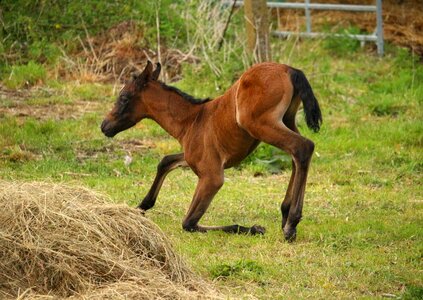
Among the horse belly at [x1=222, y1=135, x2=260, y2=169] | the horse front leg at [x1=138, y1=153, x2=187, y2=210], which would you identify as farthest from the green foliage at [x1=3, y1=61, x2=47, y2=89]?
the horse belly at [x1=222, y1=135, x2=260, y2=169]

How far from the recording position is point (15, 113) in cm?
1348

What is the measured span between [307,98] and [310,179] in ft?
8.76

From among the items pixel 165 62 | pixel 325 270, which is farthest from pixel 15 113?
pixel 325 270

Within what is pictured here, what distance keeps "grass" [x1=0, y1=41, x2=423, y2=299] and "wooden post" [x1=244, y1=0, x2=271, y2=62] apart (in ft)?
1.87

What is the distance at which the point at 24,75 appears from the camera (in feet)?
49.0

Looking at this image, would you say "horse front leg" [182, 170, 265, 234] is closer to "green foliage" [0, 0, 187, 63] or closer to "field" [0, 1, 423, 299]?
"field" [0, 1, 423, 299]

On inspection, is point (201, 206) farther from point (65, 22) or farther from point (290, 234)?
point (65, 22)

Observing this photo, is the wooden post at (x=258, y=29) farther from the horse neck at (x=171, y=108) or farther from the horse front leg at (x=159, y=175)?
the horse front leg at (x=159, y=175)

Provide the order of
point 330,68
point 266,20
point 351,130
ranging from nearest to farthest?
point 351,130
point 266,20
point 330,68

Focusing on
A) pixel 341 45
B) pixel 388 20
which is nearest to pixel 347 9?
pixel 341 45

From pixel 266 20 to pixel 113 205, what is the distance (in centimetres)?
752

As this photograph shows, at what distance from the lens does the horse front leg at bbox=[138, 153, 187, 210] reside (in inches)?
387

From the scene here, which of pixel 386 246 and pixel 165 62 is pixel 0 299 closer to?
pixel 386 246

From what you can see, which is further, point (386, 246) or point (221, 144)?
point (221, 144)
